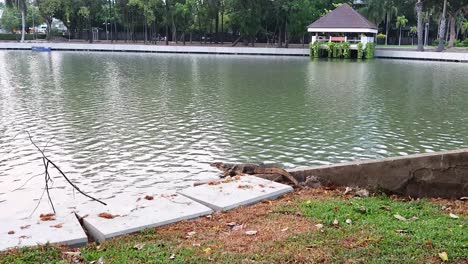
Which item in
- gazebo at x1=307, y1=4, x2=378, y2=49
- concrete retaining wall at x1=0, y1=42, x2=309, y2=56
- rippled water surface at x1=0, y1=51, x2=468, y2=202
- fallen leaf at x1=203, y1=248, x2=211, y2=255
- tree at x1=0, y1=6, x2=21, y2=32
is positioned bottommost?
rippled water surface at x1=0, y1=51, x2=468, y2=202

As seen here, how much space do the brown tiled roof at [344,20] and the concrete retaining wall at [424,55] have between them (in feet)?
10.6

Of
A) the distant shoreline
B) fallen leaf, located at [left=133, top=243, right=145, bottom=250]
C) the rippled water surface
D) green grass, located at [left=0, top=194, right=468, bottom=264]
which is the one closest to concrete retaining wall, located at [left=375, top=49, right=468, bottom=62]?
the distant shoreline

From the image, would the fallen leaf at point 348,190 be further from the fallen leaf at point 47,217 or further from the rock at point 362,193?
the fallen leaf at point 47,217

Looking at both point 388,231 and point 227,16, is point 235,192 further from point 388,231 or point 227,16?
point 227,16

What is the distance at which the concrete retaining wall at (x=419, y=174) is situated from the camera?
718 cm

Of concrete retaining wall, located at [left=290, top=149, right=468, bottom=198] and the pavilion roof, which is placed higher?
the pavilion roof

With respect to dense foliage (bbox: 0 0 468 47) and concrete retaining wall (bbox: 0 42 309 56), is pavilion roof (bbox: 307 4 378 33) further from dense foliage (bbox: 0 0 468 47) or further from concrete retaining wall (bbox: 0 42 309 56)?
dense foliage (bbox: 0 0 468 47)

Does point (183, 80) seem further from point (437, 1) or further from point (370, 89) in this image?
point (437, 1)

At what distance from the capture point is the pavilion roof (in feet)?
172

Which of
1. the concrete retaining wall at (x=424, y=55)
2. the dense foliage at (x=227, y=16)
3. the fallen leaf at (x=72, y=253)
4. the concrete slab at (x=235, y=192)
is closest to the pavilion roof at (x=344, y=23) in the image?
the concrete retaining wall at (x=424, y=55)

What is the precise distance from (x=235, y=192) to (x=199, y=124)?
7.91 meters

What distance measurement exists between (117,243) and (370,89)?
67.9ft

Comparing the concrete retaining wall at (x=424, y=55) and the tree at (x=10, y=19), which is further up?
the tree at (x=10, y=19)

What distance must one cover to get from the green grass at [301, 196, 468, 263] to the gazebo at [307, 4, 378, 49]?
47.2 metres
